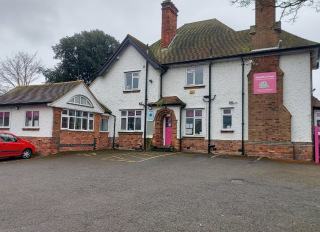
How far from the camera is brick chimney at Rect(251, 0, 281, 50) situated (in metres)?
15.6

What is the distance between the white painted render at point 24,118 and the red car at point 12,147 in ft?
4.70

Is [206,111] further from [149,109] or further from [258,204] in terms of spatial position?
[258,204]

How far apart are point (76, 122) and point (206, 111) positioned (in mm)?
9093

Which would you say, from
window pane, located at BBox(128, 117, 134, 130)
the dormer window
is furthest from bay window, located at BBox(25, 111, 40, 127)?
window pane, located at BBox(128, 117, 134, 130)

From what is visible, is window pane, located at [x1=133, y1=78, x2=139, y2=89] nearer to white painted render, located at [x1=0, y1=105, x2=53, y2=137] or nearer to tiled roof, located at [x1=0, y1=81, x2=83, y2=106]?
tiled roof, located at [x1=0, y1=81, x2=83, y2=106]

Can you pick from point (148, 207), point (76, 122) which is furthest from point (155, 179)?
point (76, 122)

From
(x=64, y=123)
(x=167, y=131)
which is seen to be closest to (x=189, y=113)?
(x=167, y=131)

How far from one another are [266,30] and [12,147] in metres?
16.6

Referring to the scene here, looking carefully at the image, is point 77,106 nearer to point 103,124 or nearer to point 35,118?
point 35,118

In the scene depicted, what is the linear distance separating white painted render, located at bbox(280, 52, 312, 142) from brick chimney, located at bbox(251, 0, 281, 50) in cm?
141

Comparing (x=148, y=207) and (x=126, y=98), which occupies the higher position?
(x=126, y=98)

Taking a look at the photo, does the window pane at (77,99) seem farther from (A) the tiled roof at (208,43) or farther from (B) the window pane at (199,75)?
(B) the window pane at (199,75)

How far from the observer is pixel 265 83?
15383 mm

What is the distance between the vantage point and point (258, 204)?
562 cm
